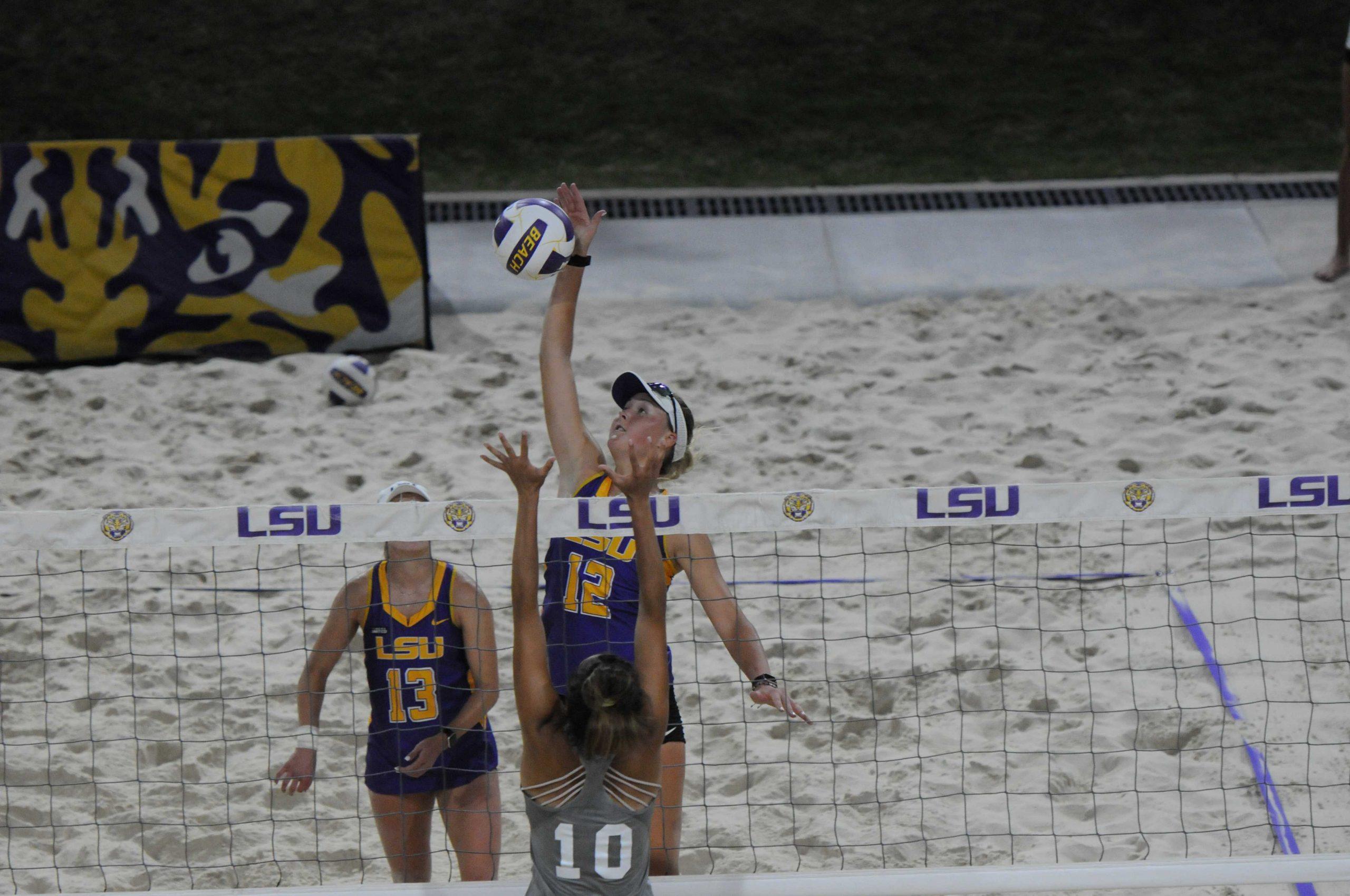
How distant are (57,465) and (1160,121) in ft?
23.5

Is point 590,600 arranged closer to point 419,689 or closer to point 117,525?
point 419,689

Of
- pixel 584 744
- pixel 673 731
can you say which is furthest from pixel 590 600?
pixel 584 744

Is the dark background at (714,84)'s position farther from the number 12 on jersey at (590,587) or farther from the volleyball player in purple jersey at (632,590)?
the number 12 on jersey at (590,587)

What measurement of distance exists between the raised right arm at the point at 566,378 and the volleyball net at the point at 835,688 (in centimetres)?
28

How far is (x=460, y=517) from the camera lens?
367 cm

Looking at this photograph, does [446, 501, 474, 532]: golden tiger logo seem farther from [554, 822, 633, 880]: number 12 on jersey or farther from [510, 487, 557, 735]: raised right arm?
[554, 822, 633, 880]: number 12 on jersey

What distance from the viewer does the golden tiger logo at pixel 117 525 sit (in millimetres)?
3629

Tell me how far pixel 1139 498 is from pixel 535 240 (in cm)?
194

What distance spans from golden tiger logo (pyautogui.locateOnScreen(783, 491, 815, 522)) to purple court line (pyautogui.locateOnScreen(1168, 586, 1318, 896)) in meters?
1.64

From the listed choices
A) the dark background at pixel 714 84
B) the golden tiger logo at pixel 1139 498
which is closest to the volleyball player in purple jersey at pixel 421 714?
Result: the golden tiger logo at pixel 1139 498

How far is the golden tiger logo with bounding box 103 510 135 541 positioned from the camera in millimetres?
3629

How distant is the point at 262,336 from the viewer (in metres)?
7.67

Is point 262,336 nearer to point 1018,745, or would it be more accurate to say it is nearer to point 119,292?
A: point 119,292

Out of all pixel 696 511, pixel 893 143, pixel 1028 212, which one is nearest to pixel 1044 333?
pixel 1028 212
